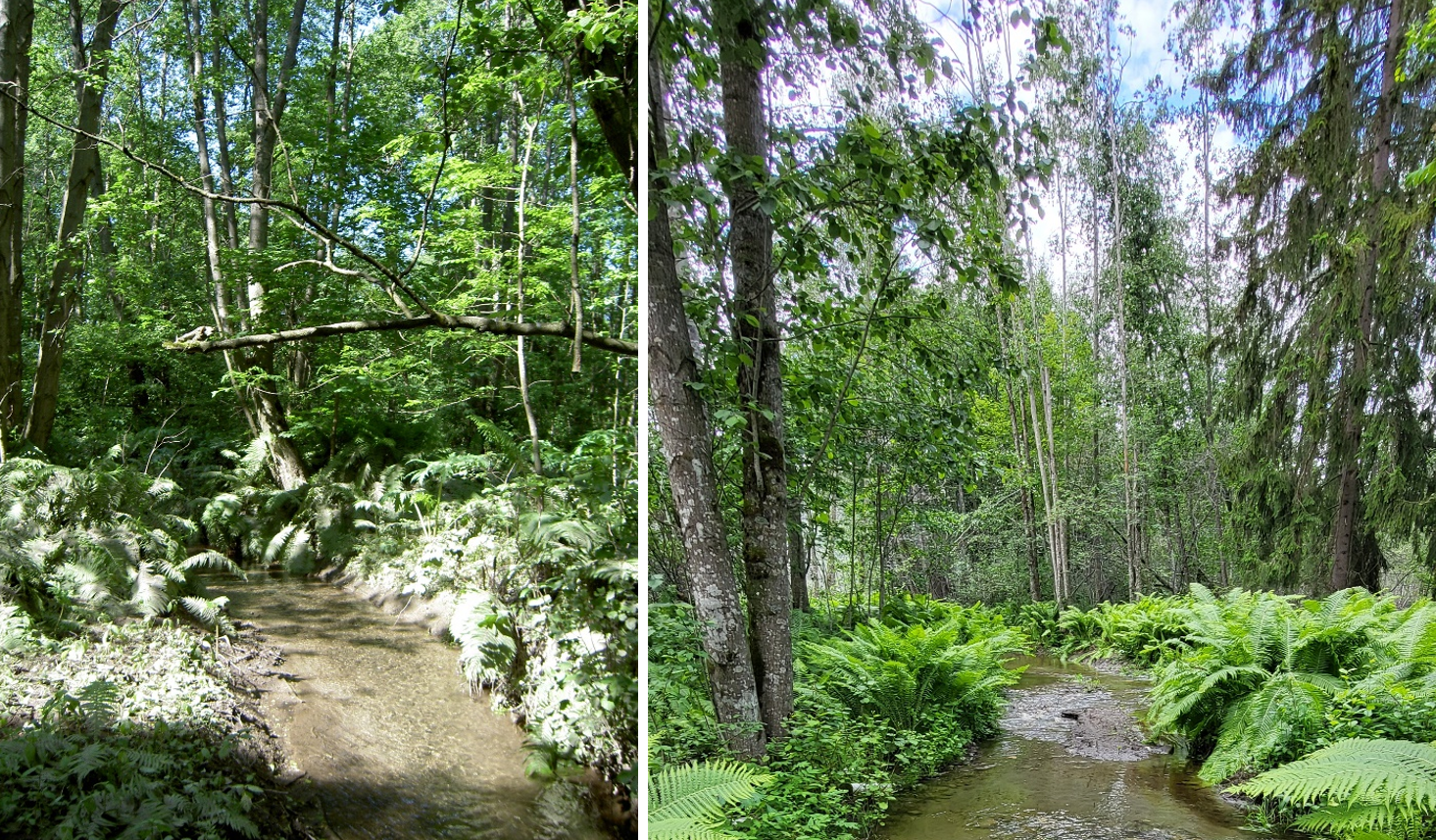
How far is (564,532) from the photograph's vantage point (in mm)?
1035

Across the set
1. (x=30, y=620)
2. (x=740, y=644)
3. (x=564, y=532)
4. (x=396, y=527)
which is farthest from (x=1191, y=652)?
(x=30, y=620)

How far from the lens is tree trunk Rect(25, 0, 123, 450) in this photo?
82 centimetres

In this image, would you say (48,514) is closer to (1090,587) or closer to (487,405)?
(487,405)

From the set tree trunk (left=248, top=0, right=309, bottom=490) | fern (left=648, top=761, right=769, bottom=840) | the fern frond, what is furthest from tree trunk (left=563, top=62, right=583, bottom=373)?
fern (left=648, top=761, right=769, bottom=840)

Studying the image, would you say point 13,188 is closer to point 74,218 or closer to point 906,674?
point 74,218

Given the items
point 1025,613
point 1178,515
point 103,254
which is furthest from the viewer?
point 1025,613

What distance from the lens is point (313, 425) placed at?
0.94m

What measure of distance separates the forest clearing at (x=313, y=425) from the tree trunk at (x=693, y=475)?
0.47 metres

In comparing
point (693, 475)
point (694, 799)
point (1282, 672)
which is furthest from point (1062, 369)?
point (694, 799)

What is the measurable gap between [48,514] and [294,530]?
224 millimetres

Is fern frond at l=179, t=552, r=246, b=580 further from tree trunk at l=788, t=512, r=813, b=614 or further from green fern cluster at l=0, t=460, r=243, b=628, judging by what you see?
tree trunk at l=788, t=512, r=813, b=614

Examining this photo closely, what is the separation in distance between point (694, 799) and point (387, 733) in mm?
605

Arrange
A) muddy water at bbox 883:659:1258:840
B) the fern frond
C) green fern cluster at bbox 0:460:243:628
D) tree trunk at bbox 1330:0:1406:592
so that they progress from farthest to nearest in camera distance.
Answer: tree trunk at bbox 1330:0:1406:592
muddy water at bbox 883:659:1258:840
the fern frond
green fern cluster at bbox 0:460:243:628

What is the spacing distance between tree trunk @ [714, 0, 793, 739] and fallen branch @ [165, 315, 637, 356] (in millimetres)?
959
